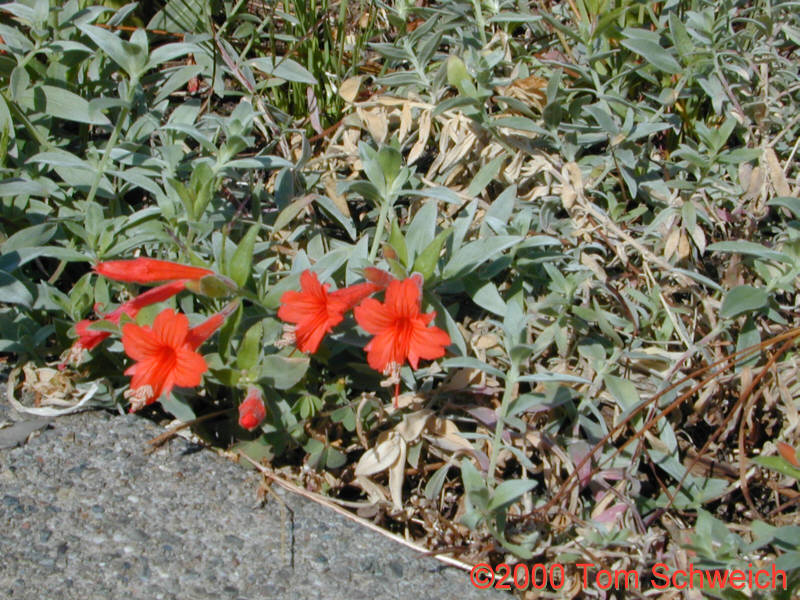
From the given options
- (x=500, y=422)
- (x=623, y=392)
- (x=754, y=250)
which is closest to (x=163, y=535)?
(x=500, y=422)

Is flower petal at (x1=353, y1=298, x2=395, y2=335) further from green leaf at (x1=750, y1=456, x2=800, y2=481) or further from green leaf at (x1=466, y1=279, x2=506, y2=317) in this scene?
green leaf at (x1=750, y1=456, x2=800, y2=481)

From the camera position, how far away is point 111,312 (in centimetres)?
203

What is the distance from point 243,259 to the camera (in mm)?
1936

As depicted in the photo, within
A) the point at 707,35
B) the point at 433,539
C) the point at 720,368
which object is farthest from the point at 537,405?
the point at 707,35

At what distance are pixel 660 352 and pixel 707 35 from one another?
103 centimetres

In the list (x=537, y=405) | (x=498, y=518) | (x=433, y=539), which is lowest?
(x=433, y=539)

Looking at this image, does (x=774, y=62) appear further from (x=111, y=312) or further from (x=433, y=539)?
(x=111, y=312)

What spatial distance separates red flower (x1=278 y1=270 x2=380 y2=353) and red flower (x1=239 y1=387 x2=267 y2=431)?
6.6 inches

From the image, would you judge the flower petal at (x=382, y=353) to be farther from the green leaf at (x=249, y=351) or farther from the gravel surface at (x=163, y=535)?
the gravel surface at (x=163, y=535)

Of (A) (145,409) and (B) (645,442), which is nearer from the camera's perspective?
(B) (645,442)

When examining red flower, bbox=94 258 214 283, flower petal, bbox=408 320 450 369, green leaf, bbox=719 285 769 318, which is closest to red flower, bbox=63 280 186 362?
red flower, bbox=94 258 214 283

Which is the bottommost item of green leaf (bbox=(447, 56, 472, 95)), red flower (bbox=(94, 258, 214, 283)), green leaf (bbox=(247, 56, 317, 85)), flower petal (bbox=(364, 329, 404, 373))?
flower petal (bbox=(364, 329, 404, 373))

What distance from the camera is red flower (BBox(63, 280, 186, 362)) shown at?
190cm

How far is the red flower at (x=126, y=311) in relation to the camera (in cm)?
190
